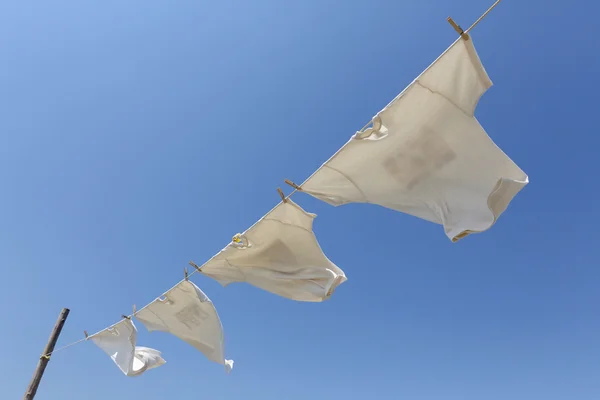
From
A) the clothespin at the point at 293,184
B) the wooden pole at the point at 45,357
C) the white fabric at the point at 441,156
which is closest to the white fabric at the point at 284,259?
the clothespin at the point at 293,184

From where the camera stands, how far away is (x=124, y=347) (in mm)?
6922

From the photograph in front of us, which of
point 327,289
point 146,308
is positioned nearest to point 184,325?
point 146,308

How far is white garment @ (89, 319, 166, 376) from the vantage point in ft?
22.2

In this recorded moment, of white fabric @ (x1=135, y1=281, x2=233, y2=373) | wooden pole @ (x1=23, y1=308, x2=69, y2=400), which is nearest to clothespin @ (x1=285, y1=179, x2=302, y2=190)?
white fabric @ (x1=135, y1=281, x2=233, y2=373)

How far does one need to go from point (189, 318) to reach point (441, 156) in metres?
4.90

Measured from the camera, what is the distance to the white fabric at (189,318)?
6137 mm

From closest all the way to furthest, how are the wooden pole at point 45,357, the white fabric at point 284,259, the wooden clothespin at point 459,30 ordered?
the wooden clothespin at point 459,30 → the white fabric at point 284,259 → the wooden pole at point 45,357

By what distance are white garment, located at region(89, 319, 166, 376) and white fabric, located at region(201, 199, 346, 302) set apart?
2.59m

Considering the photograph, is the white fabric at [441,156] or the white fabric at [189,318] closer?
the white fabric at [441,156]

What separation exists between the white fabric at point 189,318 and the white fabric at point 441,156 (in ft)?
11.3

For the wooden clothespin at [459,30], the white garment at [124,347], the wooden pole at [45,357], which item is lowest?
the wooden clothespin at [459,30]

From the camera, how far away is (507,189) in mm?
3529

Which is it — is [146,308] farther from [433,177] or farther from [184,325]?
[433,177]

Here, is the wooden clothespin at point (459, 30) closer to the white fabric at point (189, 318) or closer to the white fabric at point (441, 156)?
the white fabric at point (441, 156)
